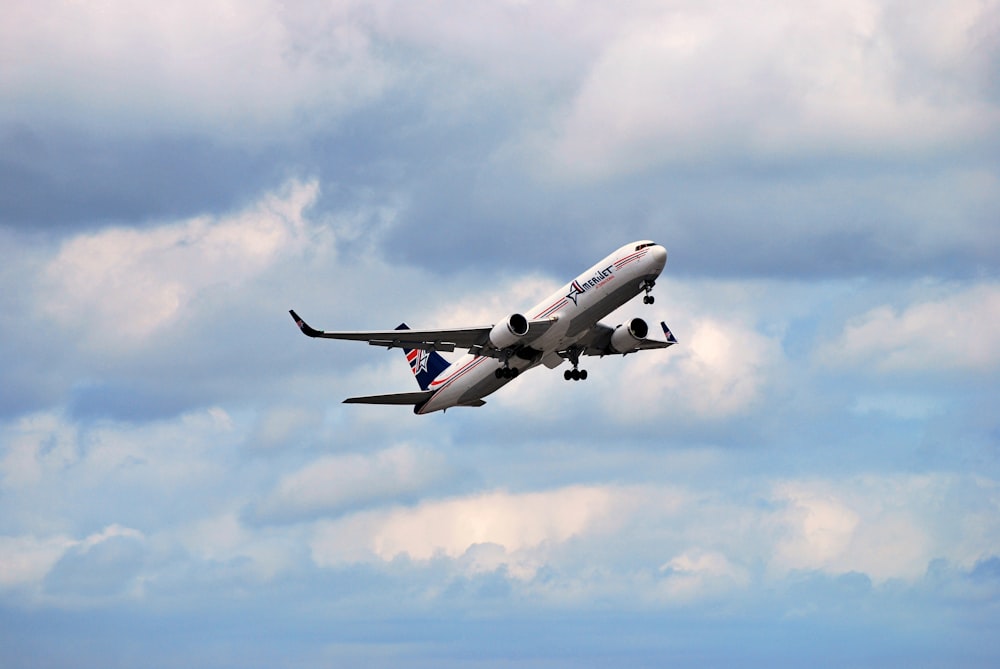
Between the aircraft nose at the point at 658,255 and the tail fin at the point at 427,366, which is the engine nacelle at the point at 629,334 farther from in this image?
the tail fin at the point at 427,366

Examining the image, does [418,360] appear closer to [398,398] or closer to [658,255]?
[398,398]

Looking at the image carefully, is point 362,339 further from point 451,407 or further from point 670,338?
point 670,338

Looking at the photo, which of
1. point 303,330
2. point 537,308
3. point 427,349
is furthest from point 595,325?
point 303,330

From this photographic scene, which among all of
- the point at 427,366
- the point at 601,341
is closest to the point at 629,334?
the point at 601,341

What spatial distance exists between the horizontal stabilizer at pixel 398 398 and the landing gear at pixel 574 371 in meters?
9.96

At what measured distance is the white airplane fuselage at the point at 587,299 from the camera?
98500 millimetres

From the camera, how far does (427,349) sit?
105 meters

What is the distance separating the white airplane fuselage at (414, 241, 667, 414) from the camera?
98500 millimetres

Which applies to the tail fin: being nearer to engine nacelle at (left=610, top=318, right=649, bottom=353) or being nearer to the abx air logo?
the abx air logo

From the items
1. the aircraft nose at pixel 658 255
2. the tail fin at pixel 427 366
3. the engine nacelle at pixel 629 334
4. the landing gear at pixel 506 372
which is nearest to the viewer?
the aircraft nose at pixel 658 255

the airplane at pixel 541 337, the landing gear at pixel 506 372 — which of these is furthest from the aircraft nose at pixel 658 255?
the landing gear at pixel 506 372

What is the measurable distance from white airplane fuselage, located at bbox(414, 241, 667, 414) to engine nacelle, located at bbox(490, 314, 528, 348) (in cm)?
199

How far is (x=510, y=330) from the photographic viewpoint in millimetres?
100250

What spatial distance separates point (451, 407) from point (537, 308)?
1400 centimetres
